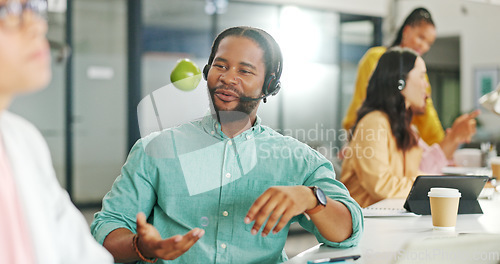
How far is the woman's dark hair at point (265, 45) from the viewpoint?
1451 millimetres

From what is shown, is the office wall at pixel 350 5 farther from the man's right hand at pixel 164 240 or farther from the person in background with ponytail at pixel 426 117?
the man's right hand at pixel 164 240

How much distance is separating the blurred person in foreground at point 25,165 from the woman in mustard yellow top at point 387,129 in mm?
1787

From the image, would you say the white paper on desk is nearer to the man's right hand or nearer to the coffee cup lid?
the coffee cup lid

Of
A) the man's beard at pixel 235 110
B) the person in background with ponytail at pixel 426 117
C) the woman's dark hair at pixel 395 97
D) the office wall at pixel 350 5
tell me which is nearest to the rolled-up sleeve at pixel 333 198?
the man's beard at pixel 235 110

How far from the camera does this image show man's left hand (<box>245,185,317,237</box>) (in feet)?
3.59

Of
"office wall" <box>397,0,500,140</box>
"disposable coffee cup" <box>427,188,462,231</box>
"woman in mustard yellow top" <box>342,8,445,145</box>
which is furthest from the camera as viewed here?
"office wall" <box>397,0,500,140</box>

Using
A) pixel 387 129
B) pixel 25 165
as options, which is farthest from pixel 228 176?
pixel 387 129

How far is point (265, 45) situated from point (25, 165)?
883 millimetres

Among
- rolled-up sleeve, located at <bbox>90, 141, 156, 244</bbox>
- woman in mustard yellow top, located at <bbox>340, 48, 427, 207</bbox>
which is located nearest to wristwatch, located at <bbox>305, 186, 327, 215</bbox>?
rolled-up sleeve, located at <bbox>90, 141, 156, 244</bbox>

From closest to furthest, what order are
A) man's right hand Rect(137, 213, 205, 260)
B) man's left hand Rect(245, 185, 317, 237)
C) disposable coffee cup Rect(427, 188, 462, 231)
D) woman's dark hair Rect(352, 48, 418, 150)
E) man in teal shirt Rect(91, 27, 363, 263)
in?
man's right hand Rect(137, 213, 205, 260) < man's left hand Rect(245, 185, 317, 237) < man in teal shirt Rect(91, 27, 363, 263) < disposable coffee cup Rect(427, 188, 462, 231) < woman's dark hair Rect(352, 48, 418, 150)

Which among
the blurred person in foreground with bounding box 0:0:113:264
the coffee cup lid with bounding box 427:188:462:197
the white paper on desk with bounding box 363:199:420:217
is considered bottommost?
the white paper on desk with bounding box 363:199:420:217

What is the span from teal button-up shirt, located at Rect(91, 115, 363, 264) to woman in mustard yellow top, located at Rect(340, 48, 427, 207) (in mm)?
917

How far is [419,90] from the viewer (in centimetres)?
256

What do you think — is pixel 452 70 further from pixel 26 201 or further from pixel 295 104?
pixel 26 201
